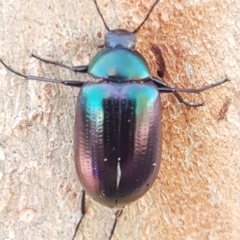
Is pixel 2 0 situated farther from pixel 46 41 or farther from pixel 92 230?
pixel 92 230

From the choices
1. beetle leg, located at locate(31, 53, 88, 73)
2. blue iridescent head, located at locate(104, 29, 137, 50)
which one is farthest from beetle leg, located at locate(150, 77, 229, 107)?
beetle leg, located at locate(31, 53, 88, 73)

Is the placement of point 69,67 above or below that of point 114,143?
above

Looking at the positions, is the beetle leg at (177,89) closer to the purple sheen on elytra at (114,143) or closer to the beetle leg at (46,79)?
the purple sheen on elytra at (114,143)

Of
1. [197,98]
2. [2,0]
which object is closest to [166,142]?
[197,98]

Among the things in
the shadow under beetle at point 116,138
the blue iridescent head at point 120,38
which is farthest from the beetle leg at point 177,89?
the blue iridescent head at point 120,38

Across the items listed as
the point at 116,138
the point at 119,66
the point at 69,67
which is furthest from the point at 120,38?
the point at 116,138

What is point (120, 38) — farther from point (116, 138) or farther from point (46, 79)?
point (116, 138)
